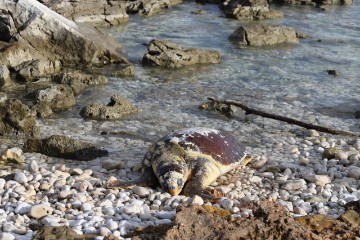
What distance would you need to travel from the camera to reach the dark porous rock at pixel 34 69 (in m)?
13.0

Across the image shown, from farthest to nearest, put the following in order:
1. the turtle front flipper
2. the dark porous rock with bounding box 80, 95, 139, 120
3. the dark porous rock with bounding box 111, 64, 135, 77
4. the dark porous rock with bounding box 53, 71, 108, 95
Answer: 1. the dark porous rock with bounding box 111, 64, 135, 77
2. the dark porous rock with bounding box 53, 71, 108, 95
3. the dark porous rock with bounding box 80, 95, 139, 120
4. the turtle front flipper

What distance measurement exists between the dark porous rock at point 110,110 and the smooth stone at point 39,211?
467 centimetres

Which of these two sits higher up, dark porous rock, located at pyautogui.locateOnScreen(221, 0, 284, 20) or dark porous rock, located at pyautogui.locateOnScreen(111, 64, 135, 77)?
dark porous rock, located at pyautogui.locateOnScreen(111, 64, 135, 77)

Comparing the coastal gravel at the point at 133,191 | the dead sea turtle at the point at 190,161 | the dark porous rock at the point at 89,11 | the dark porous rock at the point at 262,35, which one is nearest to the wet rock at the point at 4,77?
the coastal gravel at the point at 133,191

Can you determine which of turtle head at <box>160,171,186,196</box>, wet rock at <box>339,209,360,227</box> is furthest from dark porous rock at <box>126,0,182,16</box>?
wet rock at <box>339,209,360,227</box>

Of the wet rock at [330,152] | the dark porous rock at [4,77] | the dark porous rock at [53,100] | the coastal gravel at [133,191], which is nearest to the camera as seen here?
the coastal gravel at [133,191]

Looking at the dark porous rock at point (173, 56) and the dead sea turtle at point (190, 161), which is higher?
the dead sea turtle at point (190, 161)

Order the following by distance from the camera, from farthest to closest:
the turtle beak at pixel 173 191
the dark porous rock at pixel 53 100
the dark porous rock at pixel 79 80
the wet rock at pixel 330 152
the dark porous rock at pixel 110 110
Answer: the dark porous rock at pixel 79 80
the dark porous rock at pixel 53 100
the dark porous rock at pixel 110 110
the wet rock at pixel 330 152
the turtle beak at pixel 173 191

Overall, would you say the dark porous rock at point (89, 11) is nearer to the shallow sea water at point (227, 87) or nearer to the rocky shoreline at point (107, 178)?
the shallow sea water at point (227, 87)

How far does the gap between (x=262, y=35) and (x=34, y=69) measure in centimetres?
812

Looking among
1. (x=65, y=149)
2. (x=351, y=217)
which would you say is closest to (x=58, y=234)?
(x=351, y=217)

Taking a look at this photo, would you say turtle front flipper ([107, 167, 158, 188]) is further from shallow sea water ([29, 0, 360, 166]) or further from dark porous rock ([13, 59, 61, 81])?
dark porous rock ([13, 59, 61, 81])

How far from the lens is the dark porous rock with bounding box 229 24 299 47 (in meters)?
17.9

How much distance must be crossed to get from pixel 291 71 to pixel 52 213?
1023 centimetres
